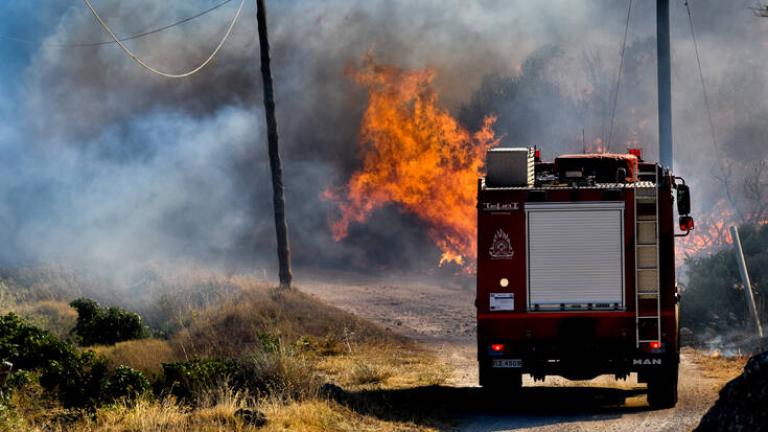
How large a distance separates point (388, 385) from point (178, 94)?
31082mm

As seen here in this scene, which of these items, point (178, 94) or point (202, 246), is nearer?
point (202, 246)

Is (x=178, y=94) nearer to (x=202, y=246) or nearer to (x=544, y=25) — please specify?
(x=202, y=246)

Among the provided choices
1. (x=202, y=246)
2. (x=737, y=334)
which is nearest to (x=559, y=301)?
(x=737, y=334)

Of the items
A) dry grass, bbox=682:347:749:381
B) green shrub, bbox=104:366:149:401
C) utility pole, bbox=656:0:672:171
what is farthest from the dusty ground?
utility pole, bbox=656:0:672:171

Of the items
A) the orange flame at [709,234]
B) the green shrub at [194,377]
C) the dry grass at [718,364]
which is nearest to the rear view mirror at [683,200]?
the dry grass at [718,364]

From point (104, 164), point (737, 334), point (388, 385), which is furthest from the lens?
point (104, 164)

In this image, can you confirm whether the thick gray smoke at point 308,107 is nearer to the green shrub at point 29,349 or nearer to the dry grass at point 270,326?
the dry grass at point 270,326

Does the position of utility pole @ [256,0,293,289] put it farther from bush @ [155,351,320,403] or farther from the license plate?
the license plate

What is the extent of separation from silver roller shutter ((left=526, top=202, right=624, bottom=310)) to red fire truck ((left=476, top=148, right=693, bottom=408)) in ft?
0.04

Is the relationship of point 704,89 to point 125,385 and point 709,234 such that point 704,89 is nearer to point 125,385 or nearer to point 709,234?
point 709,234

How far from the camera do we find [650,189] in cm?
1434

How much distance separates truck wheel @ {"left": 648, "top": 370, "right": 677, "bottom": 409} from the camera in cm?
1466

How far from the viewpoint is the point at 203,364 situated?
1575 cm

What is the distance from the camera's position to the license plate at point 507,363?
14.7m
